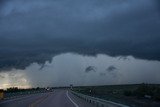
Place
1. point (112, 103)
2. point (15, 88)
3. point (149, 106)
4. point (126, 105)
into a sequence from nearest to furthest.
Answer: point (149, 106)
point (126, 105)
point (112, 103)
point (15, 88)

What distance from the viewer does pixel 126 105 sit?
23.8 m

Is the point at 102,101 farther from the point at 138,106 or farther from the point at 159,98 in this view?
the point at 138,106

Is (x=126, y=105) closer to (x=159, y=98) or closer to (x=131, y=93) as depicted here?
(x=159, y=98)

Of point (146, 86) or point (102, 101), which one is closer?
point (102, 101)

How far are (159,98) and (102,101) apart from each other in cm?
486

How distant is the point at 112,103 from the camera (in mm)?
28656

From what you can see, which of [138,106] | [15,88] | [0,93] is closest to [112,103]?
[138,106]

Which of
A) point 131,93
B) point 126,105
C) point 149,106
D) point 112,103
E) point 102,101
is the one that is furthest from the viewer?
point 131,93

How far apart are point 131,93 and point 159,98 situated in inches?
874

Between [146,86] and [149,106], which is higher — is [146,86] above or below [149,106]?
above

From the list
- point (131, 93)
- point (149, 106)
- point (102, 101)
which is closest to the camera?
point (149, 106)

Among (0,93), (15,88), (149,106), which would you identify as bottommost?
(149,106)

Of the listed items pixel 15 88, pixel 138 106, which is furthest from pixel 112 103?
pixel 15 88

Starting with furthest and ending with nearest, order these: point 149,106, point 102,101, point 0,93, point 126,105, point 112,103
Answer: point 0,93 < point 102,101 < point 112,103 < point 126,105 < point 149,106
